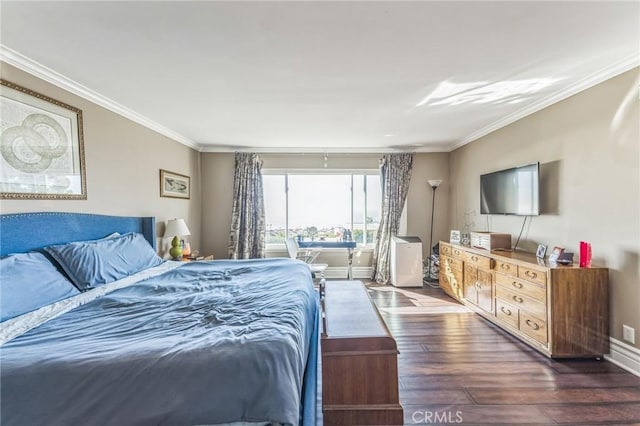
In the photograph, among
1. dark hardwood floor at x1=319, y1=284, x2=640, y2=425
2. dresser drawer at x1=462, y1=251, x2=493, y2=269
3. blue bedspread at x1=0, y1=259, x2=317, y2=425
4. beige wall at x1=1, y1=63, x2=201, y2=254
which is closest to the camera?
blue bedspread at x1=0, y1=259, x2=317, y2=425

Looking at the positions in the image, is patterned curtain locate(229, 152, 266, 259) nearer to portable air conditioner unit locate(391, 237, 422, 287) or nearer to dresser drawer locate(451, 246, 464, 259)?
portable air conditioner unit locate(391, 237, 422, 287)

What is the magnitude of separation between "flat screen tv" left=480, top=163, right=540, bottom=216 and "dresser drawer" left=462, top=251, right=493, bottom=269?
64cm

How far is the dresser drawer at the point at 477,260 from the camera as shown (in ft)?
11.2

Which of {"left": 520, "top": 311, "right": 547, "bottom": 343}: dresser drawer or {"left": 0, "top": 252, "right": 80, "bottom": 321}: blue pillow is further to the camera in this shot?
{"left": 520, "top": 311, "right": 547, "bottom": 343}: dresser drawer

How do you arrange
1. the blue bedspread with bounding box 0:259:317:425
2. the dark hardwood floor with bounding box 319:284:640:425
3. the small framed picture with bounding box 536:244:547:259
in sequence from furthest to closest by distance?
the small framed picture with bounding box 536:244:547:259, the dark hardwood floor with bounding box 319:284:640:425, the blue bedspread with bounding box 0:259:317:425

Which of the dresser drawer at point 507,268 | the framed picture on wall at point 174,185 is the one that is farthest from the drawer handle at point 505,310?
the framed picture on wall at point 174,185

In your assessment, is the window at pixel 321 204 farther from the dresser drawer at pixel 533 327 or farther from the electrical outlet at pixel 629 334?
the electrical outlet at pixel 629 334

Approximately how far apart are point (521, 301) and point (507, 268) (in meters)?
0.35

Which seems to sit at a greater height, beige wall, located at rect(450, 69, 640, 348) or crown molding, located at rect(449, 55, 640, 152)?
crown molding, located at rect(449, 55, 640, 152)

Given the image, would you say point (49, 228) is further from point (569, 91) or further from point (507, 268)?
point (569, 91)

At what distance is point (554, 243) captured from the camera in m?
3.10

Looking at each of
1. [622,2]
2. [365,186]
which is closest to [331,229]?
[365,186]

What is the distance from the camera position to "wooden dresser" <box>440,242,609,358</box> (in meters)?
2.50

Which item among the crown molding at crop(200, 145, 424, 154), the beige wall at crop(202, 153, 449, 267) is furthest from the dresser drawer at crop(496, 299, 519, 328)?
the crown molding at crop(200, 145, 424, 154)
